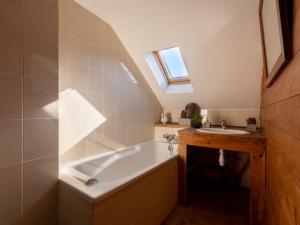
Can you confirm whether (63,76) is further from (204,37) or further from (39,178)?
(204,37)

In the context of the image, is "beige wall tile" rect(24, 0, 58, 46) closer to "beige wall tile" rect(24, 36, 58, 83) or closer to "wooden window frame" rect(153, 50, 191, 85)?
"beige wall tile" rect(24, 36, 58, 83)

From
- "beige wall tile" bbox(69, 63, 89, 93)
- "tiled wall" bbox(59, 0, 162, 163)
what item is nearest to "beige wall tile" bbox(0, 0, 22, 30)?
"tiled wall" bbox(59, 0, 162, 163)

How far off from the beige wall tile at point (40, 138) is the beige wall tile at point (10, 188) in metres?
0.10

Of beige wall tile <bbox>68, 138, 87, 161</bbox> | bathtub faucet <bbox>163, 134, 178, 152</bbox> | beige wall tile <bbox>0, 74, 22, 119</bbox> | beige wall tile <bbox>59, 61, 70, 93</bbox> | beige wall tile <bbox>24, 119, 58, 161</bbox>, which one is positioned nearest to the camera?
beige wall tile <bbox>0, 74, 22, 119</bbox>

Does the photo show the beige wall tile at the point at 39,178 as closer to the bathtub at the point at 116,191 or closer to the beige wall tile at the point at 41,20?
the bathtub at the point at 116,191

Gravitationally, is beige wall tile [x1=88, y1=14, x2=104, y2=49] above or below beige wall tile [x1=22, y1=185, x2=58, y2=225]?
above

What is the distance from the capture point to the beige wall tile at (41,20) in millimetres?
1119

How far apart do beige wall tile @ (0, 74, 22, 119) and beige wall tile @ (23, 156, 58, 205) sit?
0.33 metres

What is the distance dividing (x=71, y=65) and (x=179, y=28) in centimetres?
120

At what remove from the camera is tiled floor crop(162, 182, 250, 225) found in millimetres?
1747

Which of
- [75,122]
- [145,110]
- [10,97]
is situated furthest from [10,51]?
[145,110]

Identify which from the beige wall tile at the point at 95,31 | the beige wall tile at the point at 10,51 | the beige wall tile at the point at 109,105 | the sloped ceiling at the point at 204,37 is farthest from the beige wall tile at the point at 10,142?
the sloped ceiling at the point at 204,37

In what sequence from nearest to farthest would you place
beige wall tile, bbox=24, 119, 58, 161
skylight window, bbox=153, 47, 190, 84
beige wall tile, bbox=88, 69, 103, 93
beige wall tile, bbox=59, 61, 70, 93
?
beige wall tile, bbox=24, 119, 58, 161, beige wall tile, bbox=59, 61, 70, 93, beige wall tile, bbox=88, 69, 103, 93, skylight window, bbox=153, 47, 190, 84

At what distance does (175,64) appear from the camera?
263cm
